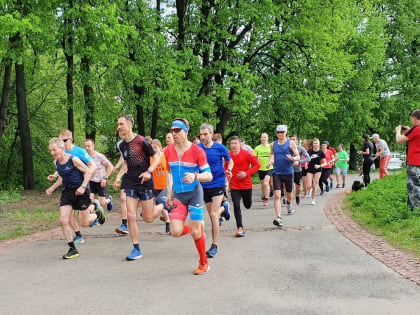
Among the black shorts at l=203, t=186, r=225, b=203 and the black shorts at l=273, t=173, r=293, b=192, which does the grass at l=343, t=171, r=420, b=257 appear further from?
the black shorts at l=203, t=186, r=225, b=203

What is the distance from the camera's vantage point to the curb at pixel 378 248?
5.85 meters

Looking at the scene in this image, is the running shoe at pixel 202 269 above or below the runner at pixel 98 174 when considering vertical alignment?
below

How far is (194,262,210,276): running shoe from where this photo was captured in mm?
5777

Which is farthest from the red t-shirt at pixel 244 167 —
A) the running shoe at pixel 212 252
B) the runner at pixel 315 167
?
the runner at pixel 315 167

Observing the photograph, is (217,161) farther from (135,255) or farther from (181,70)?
(181,70)

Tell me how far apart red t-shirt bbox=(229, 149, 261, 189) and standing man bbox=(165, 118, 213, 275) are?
2.71 m

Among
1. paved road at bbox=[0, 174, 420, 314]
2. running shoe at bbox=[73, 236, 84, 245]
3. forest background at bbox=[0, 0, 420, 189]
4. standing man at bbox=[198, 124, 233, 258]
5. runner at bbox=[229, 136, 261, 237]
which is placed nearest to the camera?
paved road at bbox=[0, 174, 420, 314]

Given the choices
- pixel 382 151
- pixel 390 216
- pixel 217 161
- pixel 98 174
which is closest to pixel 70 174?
pixel 217 161

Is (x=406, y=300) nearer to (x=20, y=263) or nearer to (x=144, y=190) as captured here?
(x=144, y=190)

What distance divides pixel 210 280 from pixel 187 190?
1.24 m

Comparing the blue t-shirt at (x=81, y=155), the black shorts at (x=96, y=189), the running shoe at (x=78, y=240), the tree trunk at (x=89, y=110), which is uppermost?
the tree trunk at (x=89, y=110)

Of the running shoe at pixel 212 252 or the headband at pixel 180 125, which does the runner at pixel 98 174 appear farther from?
the headband at pixel 180 125

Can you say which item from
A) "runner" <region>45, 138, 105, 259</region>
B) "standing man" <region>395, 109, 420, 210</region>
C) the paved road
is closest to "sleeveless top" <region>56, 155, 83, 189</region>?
"runner" <region>45, 138, 105, 259</region>

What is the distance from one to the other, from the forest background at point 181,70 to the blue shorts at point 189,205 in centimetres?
1022
